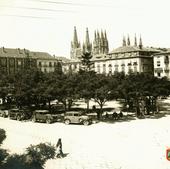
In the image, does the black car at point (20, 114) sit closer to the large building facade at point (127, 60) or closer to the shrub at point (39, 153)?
the shrub at point (39, 153)

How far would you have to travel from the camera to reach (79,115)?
33.2 meters

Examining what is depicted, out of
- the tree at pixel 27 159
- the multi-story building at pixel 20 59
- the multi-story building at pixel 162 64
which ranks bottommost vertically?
the tree at pixel 27 159

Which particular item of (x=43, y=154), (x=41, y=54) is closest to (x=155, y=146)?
(x=43, y=154)

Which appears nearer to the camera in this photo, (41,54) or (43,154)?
(43,154)

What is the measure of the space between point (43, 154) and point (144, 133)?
37.3ft

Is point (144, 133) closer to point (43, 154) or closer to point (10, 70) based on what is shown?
point (43, 154)

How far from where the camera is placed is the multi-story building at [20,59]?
10162cm

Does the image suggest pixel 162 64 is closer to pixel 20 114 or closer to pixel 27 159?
pixel 20 114

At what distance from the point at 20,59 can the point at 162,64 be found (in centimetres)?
5044

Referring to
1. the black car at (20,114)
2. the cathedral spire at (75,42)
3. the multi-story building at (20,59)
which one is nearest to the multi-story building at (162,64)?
the black car at (20,114)

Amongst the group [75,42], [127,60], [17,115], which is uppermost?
[75,42]

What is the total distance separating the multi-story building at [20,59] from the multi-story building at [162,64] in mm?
43955

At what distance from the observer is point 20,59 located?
344 feet

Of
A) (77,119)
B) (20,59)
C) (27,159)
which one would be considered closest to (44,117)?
(77,119)
